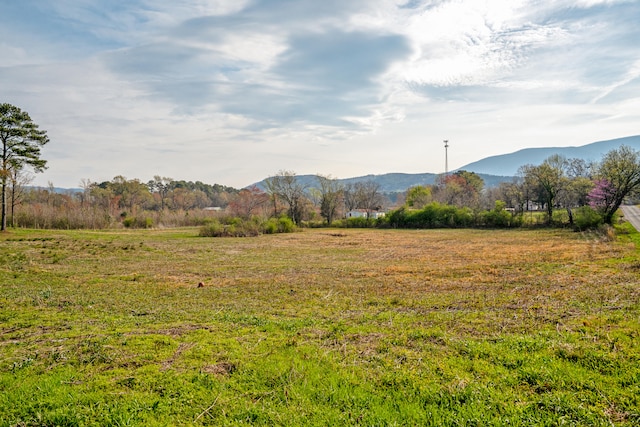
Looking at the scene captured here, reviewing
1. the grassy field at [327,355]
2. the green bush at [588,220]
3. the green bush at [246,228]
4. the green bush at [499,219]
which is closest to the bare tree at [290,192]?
the green bush at [246,228]

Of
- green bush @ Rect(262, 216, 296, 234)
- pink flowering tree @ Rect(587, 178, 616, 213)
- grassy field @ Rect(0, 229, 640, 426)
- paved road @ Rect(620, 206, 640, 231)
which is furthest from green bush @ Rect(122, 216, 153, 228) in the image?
paved road @ Rect(620, 206, 640, 231)

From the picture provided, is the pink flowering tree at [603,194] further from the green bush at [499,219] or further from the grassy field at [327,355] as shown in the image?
the grassy field at [327,355]

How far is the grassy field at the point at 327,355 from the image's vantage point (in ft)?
12.3

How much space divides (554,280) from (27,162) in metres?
45.7

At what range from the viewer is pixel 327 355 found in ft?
17.3

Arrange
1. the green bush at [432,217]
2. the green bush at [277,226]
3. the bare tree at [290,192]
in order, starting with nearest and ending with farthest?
the green bush at [277,226]
the green bush at [432,217]
the bare tree at [290,192]

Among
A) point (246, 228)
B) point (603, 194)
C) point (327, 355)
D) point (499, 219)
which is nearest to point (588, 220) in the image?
point (603, 194)

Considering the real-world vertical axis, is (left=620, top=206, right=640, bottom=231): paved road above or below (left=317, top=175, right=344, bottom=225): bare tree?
below

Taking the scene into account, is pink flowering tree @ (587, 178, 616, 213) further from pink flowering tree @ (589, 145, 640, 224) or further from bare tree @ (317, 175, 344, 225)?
bare tree @ (317, 175, 344, 225)

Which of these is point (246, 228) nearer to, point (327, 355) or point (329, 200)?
point (329, 200)

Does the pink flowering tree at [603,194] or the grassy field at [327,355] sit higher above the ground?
A: the pink flowering tree at [603,194]

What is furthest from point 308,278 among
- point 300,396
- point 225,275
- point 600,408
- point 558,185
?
point 558,185

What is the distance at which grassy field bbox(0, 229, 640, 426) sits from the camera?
376 centimetres

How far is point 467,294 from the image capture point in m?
10.0
